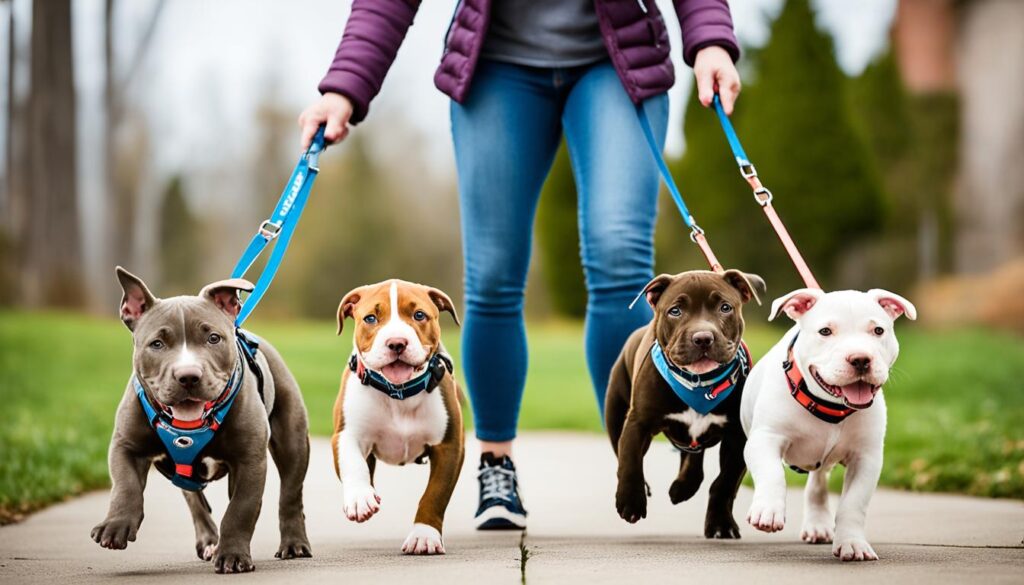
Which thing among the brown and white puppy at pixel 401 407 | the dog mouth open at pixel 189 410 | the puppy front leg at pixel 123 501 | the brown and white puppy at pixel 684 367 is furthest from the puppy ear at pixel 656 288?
the puppy front leg at pixel 123 501

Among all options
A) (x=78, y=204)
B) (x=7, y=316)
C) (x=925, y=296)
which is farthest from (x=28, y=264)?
(x=925, y=296)

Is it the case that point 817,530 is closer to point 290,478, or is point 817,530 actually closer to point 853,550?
point 853,550

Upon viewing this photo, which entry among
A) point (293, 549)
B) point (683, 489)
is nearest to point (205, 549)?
point (293, 549)

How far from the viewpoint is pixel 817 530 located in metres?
4.09

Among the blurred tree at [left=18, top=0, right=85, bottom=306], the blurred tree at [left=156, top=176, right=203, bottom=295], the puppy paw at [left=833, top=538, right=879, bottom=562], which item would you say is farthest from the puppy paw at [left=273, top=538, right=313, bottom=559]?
the blurred tree at [left=156, top=176, right=203, bottom=295]

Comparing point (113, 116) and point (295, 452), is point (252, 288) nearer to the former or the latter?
point (295, 452)

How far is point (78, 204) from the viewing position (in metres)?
19.2

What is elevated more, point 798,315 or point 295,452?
point 798,315

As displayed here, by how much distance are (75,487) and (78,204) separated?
46.4ft

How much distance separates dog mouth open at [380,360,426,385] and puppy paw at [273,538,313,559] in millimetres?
588

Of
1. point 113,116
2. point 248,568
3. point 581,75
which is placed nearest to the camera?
point 248,568

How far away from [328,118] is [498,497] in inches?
58.9

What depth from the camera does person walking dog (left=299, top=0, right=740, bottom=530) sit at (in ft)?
13.6

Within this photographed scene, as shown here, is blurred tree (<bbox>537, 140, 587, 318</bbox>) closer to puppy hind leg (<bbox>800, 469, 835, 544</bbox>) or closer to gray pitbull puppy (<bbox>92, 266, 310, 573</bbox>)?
puppy hind leg (<bbox>800, 469, 835, 544</bbox>)
